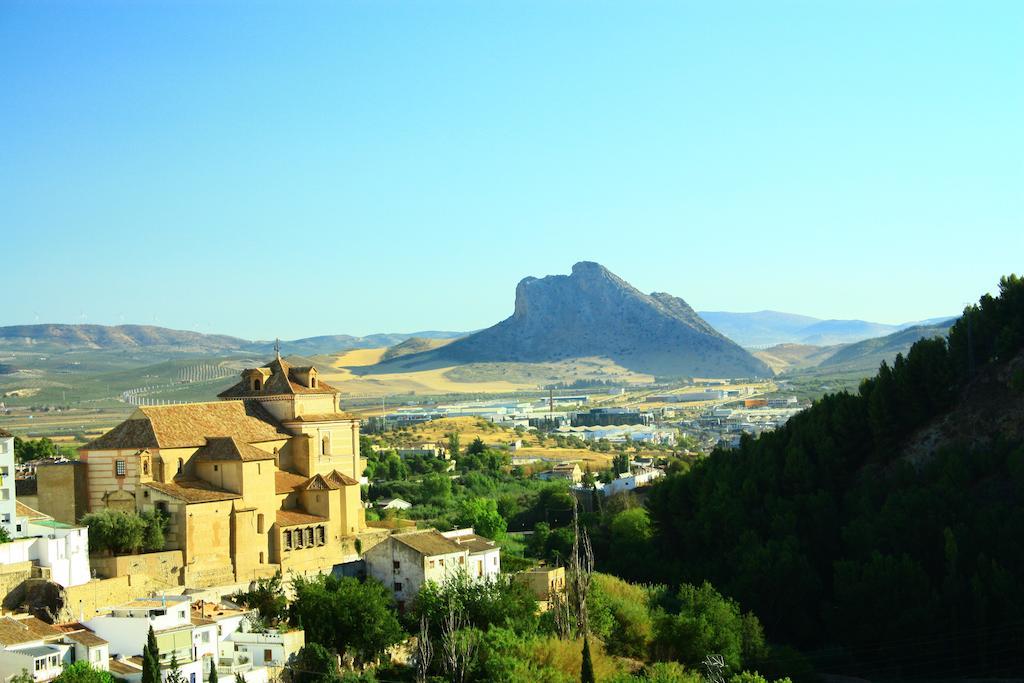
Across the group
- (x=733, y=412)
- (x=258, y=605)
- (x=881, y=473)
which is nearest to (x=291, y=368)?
(x=258, y=605)

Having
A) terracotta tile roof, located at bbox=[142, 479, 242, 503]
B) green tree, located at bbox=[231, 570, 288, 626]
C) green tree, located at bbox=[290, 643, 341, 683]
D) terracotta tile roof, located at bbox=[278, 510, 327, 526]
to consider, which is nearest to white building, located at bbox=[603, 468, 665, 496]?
terracotta tile roof, located at bbox=[278, 510, 327, 526]

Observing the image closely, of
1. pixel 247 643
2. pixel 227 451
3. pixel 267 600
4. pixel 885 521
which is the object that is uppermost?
→ pixel 227 451

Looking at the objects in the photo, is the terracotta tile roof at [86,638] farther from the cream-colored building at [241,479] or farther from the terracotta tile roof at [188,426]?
the terracotta tile roof at [188,426]

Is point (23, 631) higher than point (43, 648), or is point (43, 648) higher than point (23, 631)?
point (23, 631)

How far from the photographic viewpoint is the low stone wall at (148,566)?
125ft

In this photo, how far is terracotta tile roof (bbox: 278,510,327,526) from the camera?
4375 centimetres

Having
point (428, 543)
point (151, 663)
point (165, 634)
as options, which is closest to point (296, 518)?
point (428, 543)

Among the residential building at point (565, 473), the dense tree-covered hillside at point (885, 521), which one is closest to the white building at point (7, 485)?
the dense tree-covered hillside at point (885, 521)

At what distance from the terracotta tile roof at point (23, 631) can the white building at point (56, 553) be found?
2.19 m

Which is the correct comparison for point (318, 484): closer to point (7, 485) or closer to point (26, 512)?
point (26, 512)

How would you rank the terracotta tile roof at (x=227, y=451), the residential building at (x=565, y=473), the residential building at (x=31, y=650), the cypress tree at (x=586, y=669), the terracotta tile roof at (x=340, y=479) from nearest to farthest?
the residential building at (x=31, y=650) → the cypress tree at (x=586, y=669) → the terracotta tile roof at (x=227, y=451) → the terracotta tile roof at (x=340, y=479) → the residential building at (x=565, y=473)

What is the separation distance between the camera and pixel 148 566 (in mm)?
38812

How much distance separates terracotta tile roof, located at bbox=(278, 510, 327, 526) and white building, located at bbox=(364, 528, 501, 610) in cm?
209

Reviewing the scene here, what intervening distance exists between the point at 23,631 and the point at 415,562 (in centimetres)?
1380
